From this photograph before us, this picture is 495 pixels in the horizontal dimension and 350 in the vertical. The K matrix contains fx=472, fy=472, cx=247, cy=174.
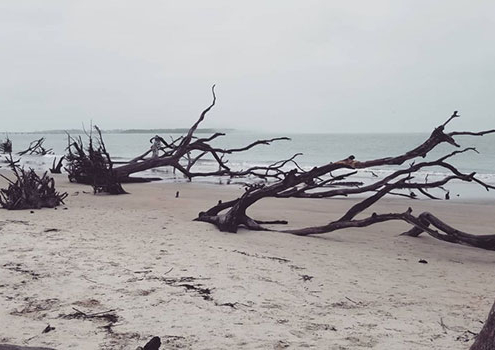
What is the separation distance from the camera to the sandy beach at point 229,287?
9.33ft

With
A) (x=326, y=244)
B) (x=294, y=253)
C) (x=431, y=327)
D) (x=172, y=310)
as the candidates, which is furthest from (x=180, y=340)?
(x=326, y=244)

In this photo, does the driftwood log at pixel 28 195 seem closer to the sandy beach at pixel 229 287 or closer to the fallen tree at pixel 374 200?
the sandy beach at pixel 229 287

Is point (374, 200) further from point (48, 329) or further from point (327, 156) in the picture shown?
point (327, 156)

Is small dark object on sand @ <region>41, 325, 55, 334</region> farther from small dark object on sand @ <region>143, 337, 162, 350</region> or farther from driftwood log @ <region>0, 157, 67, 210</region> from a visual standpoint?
driftwood log @ <region>0, 157, 67, 210</region>

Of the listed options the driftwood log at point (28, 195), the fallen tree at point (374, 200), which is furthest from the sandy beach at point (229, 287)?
the driftwood log at point (28, 195)

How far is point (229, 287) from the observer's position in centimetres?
376

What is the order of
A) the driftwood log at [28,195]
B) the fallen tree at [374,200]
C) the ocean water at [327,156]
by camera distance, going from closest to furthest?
the fallen tree at [374,200], the driftwood log at [28,195], the ocean water at [327,156]

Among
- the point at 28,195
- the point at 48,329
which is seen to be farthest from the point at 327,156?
the point at 48,329

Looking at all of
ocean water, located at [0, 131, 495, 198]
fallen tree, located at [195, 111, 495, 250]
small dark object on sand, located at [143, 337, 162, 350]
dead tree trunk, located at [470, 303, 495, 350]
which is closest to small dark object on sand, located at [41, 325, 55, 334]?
small dark object on sand, located at [143, 337, 162, 350]

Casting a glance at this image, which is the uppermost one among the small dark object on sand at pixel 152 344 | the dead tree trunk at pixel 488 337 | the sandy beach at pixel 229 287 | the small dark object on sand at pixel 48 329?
the dead tree trunk at pixel 488 337

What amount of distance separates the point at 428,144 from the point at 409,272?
63.5 inches

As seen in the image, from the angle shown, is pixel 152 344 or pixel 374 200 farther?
pixel 374 200

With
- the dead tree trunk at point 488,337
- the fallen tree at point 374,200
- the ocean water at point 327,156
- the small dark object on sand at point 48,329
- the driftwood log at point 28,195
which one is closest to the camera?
the dead tree trunk at point 488,337

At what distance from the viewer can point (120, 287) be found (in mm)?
3619
